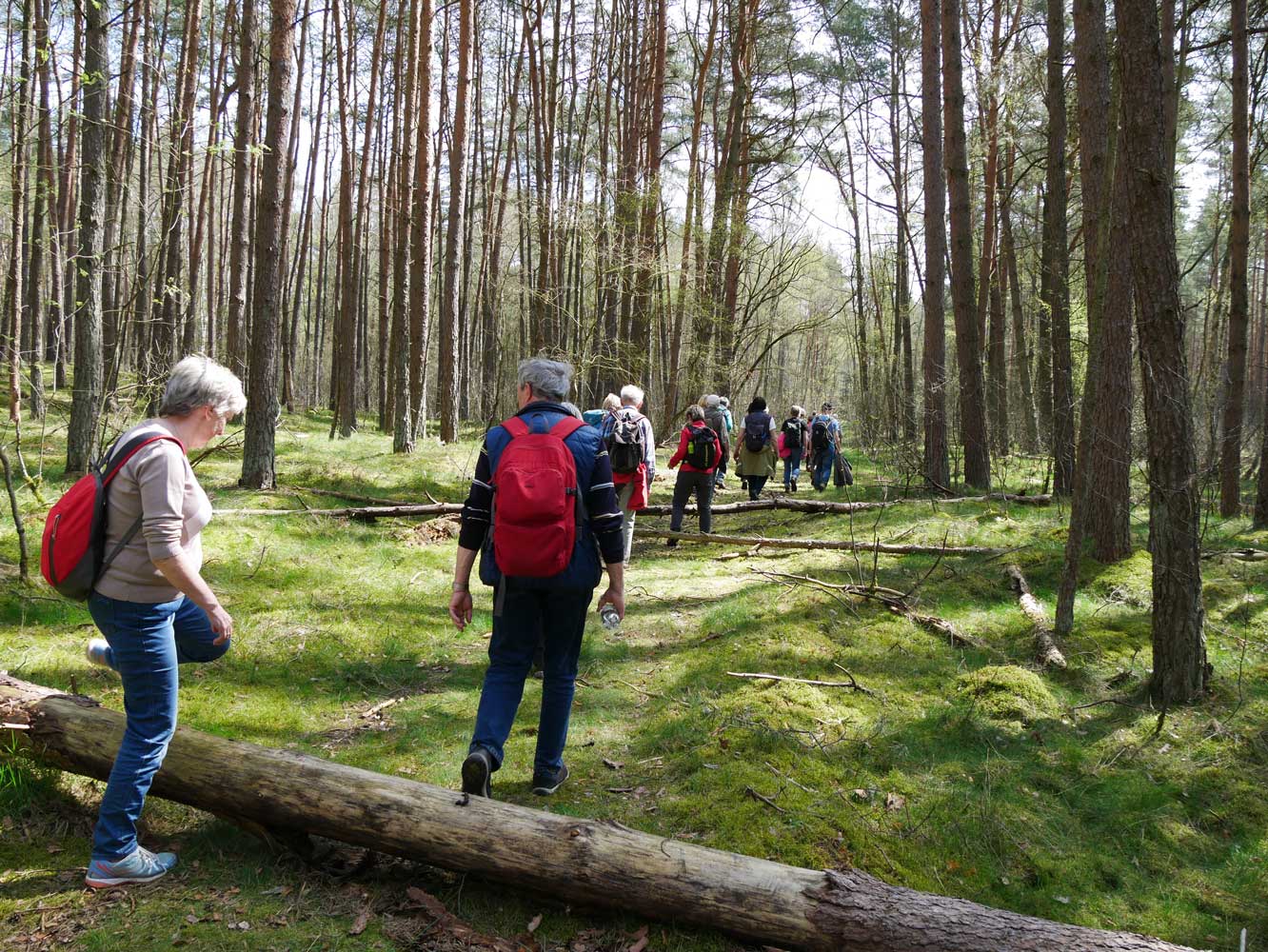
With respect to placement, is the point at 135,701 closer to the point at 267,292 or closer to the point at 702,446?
the point at 702,446

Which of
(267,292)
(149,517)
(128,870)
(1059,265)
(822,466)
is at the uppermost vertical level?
(1059,265)

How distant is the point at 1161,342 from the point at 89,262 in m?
10.9

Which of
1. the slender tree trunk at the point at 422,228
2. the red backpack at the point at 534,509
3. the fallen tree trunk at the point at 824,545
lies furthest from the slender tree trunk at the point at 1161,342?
the slender tree trunk at the point at 422,228

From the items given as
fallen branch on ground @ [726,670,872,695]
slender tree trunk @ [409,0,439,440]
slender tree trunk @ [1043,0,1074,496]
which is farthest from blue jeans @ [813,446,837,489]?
fallen branch on ground @ [726,670,872,695]

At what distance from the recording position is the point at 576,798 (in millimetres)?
4133

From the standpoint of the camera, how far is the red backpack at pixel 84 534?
2.96 m

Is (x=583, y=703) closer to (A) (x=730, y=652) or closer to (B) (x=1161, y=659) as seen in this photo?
(A) (x=730, y=652)

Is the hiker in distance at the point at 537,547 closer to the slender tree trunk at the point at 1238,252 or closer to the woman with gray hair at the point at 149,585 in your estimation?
the woman with gray hair at the point at 149,585

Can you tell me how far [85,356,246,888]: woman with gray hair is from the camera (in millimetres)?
2951

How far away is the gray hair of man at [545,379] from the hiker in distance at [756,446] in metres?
8.90

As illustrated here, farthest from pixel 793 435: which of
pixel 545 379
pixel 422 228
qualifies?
pixel 545 379

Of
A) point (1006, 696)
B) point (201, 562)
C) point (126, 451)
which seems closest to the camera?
point (126, 451)

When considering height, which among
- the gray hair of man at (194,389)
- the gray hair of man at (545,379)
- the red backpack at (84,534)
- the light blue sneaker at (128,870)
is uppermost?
the gray hair of man at (545,379)

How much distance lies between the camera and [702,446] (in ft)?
32.7
